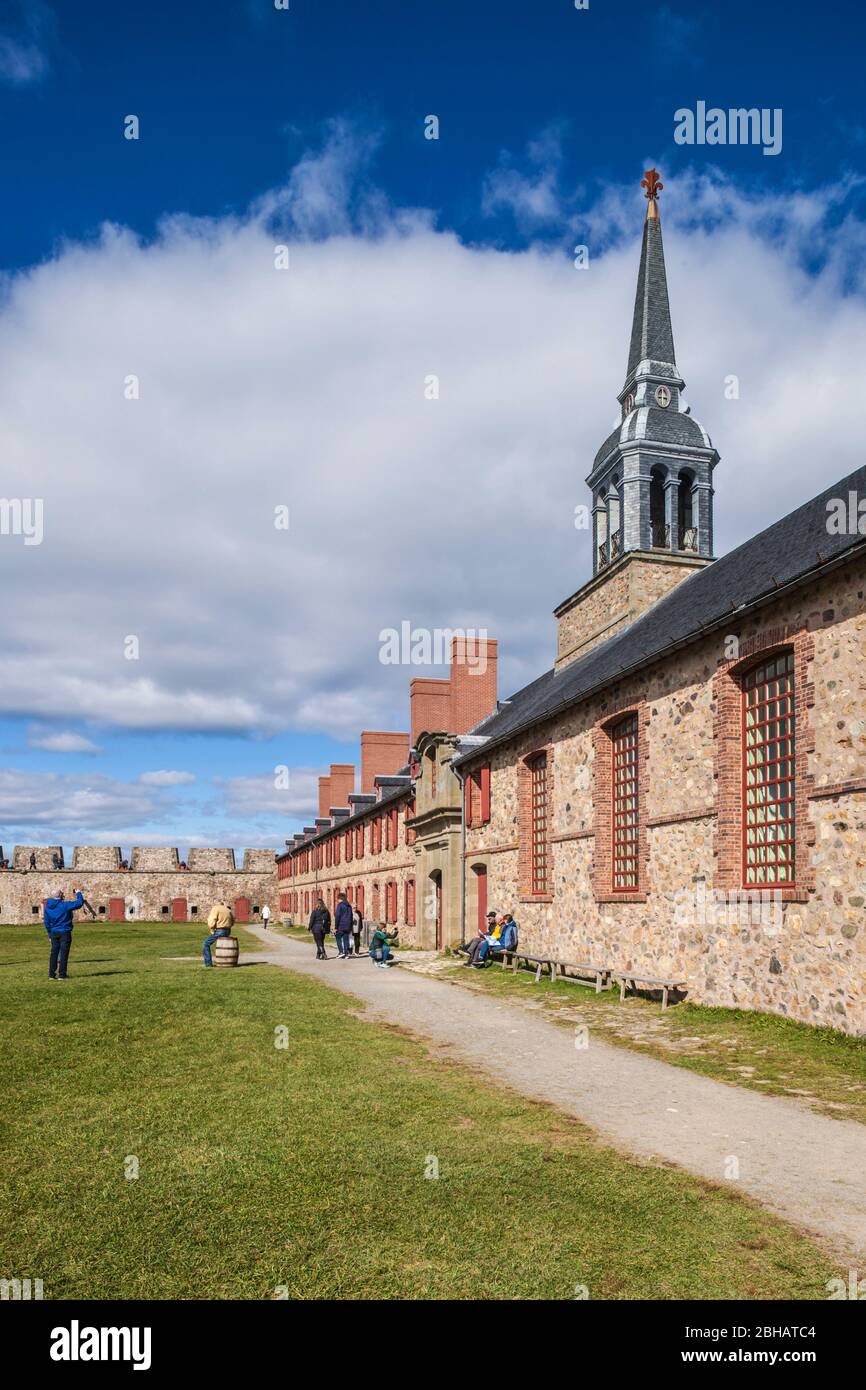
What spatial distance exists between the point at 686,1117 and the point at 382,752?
4249 centimetres

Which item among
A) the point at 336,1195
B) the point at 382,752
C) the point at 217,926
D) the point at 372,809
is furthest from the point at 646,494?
the point at 382,752

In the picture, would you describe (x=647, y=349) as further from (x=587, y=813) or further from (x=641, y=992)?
(x=641, y=992)

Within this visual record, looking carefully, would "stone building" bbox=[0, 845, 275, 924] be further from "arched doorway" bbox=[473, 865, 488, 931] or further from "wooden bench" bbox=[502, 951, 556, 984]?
"wooden bench" bbox=[502, 951, 556, 984]

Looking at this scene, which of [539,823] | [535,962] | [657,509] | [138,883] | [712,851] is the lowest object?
[138,883]

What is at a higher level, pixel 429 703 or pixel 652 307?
pixel 652 307

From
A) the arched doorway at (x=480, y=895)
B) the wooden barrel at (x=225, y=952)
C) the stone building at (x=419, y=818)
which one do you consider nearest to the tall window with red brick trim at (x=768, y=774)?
the wooden barrel at (x=225, y=952)

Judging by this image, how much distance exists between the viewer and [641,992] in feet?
50.5

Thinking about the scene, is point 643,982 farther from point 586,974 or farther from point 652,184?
point 652,184


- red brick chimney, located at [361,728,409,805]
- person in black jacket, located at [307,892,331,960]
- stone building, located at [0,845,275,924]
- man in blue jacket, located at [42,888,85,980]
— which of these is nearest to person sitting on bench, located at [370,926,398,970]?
person in black jacket, located at [307,892,331,960]

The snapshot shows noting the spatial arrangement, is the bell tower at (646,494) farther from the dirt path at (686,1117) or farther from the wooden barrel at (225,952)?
the dirt path at (686,1117)

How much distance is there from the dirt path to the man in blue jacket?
6879 millimetres

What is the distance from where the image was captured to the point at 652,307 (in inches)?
1091

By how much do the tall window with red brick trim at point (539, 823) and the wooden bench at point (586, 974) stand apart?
3133 millimetres
